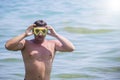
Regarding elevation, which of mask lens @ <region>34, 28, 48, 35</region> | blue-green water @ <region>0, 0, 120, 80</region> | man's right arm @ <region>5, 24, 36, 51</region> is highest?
mask lens @ <region>34, 28, 48, 35</region>

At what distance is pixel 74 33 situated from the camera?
63.1 feet

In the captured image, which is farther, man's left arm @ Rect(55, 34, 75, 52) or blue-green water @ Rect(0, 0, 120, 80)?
blue-green water @ Rect(0, 0, 120, 80)

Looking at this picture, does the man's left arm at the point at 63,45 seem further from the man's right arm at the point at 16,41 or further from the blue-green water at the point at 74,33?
the blue-green water at the point at 74,33

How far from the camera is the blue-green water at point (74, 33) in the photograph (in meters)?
12.4

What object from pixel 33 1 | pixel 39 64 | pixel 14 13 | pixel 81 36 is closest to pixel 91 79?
pixel 39 64

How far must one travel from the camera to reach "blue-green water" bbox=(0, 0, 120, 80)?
12398 mm

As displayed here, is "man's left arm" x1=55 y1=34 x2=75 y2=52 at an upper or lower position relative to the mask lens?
lower

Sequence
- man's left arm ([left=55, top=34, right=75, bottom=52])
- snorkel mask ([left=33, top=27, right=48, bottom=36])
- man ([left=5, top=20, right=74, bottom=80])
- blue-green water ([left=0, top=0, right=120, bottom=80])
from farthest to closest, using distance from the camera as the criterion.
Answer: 1. blue-green water ([left=0, top=0, right=120, bottom=80])
2. man's left arm ([left=55, top=34, right=75, bottom=52])
3. man ([left=5, top=20, right=74, bottom=80])
4. snorkel mask ([left=33, top=27, right=48, bottom=36])

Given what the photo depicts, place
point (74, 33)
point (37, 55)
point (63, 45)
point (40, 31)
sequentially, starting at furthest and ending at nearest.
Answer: point (74, 33) < point (63, 45) < point (37, 55) < point (40, 31)

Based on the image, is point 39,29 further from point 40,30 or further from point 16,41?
point 16,41

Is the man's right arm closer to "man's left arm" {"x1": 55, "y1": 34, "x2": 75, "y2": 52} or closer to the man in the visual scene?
the man

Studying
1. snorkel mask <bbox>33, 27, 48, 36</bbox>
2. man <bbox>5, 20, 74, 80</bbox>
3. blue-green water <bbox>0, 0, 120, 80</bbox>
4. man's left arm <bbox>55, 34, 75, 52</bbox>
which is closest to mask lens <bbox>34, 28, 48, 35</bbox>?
snorkel mask <bbox>33, 27, 48, 36</bbox>

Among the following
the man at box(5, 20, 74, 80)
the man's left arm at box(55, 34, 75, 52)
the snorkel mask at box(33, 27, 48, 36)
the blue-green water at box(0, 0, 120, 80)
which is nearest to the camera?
the snorkel mask at box(33, 27, 48, 36)

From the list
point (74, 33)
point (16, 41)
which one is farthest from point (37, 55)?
point (74, 33)
